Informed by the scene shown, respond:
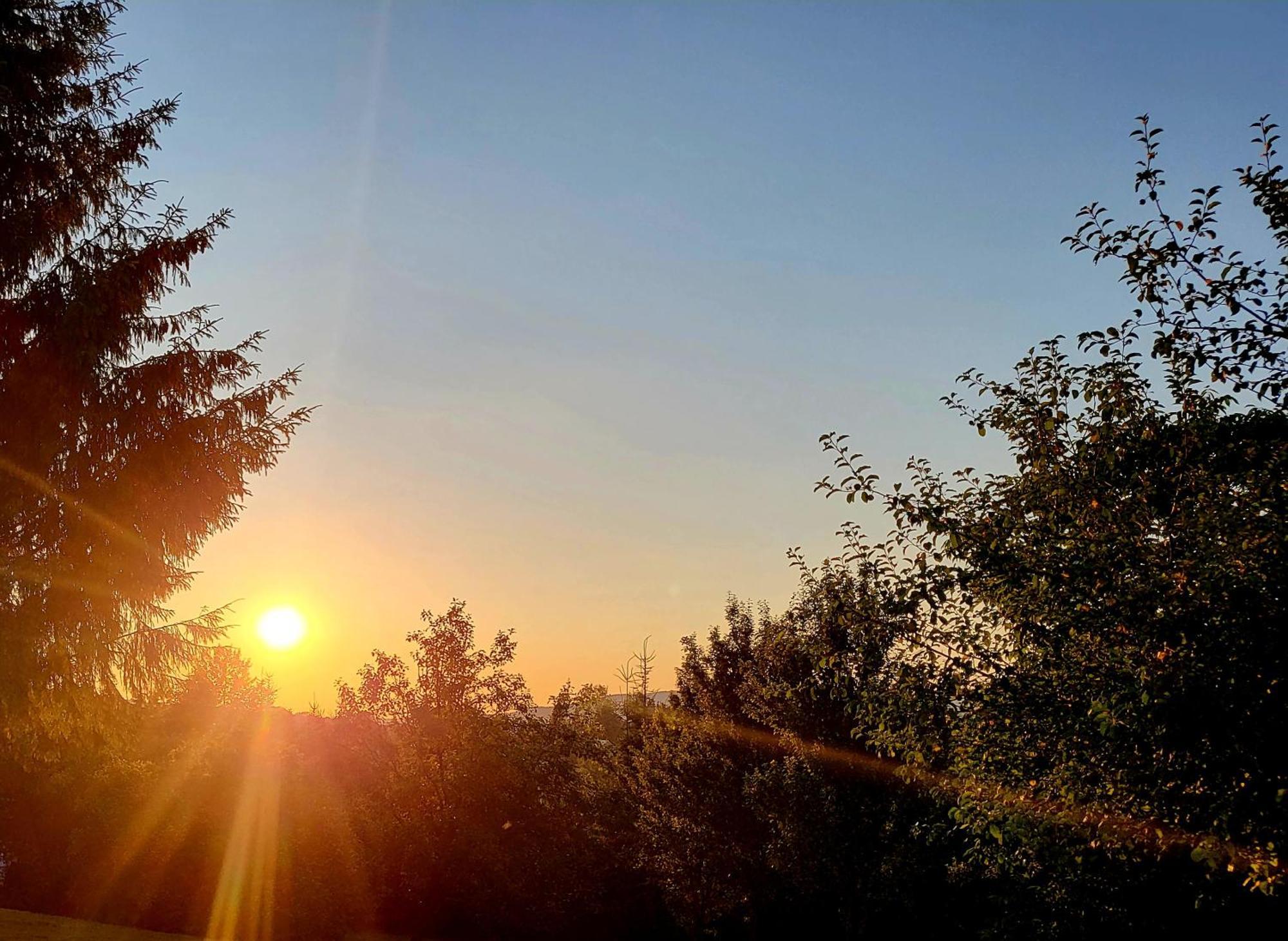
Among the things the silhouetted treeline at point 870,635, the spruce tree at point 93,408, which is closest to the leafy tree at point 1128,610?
the silhouetted treeline at point 870,635

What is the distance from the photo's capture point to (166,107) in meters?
16.4

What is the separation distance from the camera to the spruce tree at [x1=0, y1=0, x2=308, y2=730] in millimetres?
13797

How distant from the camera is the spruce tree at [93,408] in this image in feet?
45.3

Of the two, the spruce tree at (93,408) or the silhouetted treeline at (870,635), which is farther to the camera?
the spruce tree at (93,408)

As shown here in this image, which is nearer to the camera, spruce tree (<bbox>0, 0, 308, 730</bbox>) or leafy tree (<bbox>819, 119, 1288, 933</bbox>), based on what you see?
leafy tree (<bbox>819, 119, 1288, 933</bbox>)

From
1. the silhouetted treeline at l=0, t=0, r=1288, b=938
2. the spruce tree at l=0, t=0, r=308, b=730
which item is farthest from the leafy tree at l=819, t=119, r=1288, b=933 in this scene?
the spruce tree at l=0, t=0, r=308, b=730

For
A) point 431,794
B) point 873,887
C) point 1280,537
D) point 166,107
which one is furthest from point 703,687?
point 1280,537

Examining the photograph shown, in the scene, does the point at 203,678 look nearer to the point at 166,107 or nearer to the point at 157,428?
the point at 157,428

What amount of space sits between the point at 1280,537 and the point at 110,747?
15.7m

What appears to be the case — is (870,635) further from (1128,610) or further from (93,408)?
(93,408)

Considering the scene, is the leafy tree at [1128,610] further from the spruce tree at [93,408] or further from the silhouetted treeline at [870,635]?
the spruce tree at [93,408]

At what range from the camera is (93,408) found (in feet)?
47.5

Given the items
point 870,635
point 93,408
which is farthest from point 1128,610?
point 93,408

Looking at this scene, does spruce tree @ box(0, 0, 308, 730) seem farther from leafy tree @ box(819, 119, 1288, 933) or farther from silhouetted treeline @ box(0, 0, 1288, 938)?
leafy tree @ box(819, 119, 1288, 933)
